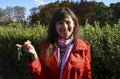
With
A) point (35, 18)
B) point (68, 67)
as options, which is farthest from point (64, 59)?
point (35, 18)

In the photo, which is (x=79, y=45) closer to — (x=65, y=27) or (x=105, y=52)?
(x=65, y=27)

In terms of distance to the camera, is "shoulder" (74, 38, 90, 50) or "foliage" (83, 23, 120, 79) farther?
"foliage" (83, 23, 120, 79)

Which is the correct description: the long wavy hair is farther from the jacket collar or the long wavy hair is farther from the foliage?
the foliage

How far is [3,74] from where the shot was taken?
1380 centimetres

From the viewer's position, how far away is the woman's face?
385 centimetres

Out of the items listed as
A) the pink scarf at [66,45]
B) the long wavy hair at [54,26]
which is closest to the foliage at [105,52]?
the long wavy hair at [54,26]

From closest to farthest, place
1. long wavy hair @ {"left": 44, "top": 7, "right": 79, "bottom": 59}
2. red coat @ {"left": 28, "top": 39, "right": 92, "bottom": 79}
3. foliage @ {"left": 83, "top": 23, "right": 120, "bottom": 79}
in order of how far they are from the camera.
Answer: red coat @ {"left": 28, "top": 39, "right": 92, "bottom": 79}
long wavy hair @ {"left": 44, "top": 7, "right": 79, "bottom": 59}
foliage @ {"left": 83, "top": 23, "right": 120, "bottom": 79}

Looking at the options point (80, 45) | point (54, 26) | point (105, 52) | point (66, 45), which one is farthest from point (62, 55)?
point (105, 52)

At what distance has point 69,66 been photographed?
3789mm

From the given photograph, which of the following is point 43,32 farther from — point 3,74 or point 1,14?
point 1,14

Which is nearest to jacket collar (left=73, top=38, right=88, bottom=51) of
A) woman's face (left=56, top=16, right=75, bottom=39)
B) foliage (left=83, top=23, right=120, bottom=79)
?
woman's face (left=56, top=16, right=75, bottom=39)

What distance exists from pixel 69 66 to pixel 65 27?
1.37 feet

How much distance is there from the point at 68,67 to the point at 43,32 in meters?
7.12

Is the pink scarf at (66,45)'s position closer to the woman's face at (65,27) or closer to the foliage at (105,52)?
the woman's face at (65,27)
